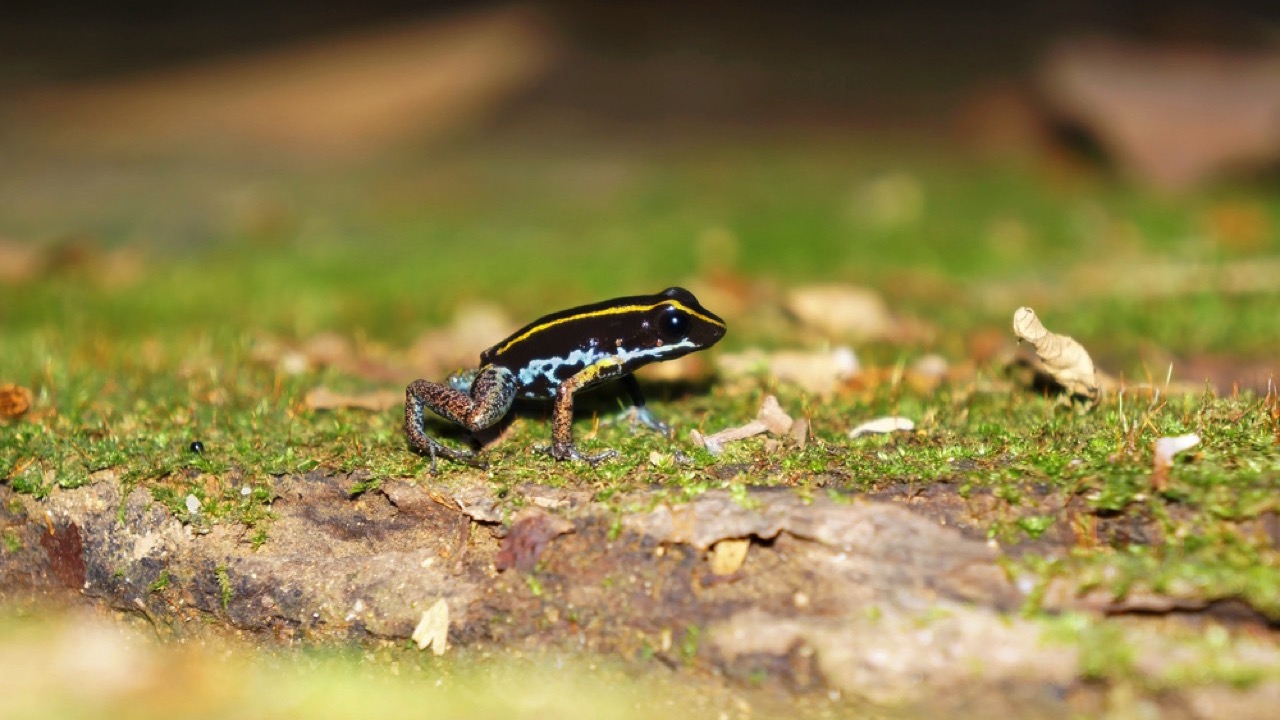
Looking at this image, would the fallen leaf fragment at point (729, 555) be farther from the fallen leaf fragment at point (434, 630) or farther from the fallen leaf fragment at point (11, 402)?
the fallen leaf fragment at point (11, 402)

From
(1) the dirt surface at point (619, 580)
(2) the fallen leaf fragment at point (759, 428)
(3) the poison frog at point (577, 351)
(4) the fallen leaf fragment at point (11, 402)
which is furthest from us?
(4) the fallen leaf fragment at point (11, 402)

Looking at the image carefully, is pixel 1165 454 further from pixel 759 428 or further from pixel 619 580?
pixel 619 580

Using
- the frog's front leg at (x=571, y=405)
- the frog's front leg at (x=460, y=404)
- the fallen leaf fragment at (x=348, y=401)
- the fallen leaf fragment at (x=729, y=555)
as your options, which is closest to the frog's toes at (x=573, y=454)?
the frog's front leg at (x=571, y=405)

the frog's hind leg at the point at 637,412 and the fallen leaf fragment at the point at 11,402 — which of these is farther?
the fallen leaf fragment at the point at 11,402

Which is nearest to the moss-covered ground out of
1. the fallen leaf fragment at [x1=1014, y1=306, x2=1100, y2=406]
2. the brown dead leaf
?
the fallen leaf fragment at [x1=1014, y1=306, x2=1100, y2=406]

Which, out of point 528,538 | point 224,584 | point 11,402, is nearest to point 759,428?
point 528,538

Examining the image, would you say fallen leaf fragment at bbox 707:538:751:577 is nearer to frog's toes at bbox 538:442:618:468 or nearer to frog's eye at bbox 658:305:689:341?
frog's toes at bbox 538:442:618:468
